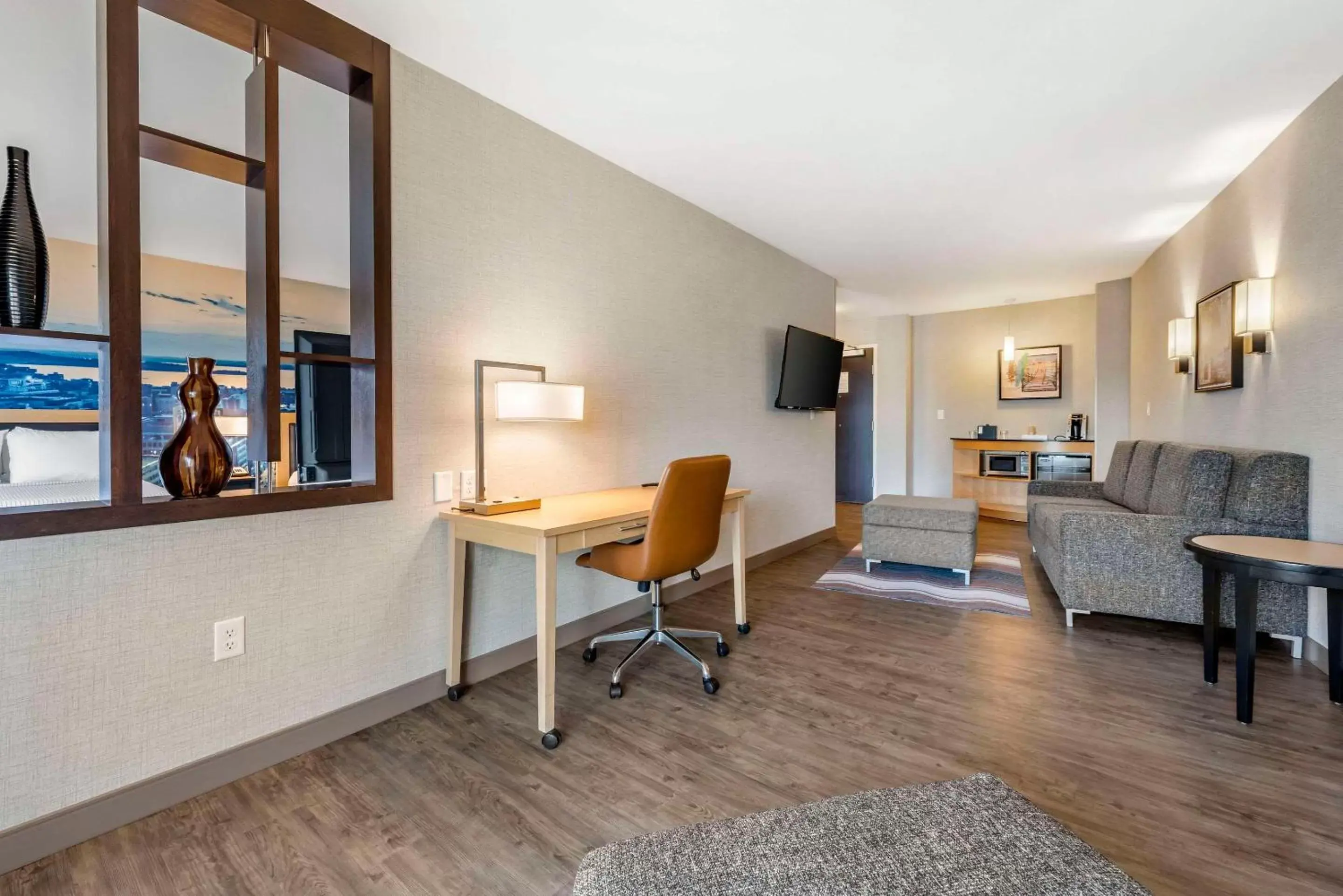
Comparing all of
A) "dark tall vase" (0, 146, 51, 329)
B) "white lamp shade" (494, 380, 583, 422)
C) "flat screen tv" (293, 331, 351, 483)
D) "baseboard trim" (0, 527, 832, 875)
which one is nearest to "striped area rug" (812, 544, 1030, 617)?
"baseboard trim" (0, 527, 832, 875)

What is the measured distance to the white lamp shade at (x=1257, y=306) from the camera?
2.97 m

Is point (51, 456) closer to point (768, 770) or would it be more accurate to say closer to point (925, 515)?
point (768, 770)

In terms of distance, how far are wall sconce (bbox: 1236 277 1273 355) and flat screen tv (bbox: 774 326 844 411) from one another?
2457 mm

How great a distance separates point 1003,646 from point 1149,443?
2.31 m

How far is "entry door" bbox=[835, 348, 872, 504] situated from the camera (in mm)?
7598

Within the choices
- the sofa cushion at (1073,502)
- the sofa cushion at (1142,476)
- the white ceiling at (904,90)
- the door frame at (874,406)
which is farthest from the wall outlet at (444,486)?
the door frame at (874,406)

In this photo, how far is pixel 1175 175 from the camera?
330 cm

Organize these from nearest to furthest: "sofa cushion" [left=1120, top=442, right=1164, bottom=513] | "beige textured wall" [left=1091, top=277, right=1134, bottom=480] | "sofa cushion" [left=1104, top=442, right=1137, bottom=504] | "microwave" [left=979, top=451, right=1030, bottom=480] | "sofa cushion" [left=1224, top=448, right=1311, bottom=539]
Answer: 1. "sofa cushion" [left=1224, top=448, right=1311, bottom=539]
2. "sofa cushion" [left=1120, top=442, right=1164, bottom=513]
3. "sofa cushion" [left=1104, top=442, right=1137, bottom=504]
4. "beige textured wall" [left=1091, top=277, right=1134, bottom=480]
5. "microwave" [left=979, top=451, right=1030, bottom=480]

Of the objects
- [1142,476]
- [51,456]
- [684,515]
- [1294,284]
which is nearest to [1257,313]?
[1294,284]

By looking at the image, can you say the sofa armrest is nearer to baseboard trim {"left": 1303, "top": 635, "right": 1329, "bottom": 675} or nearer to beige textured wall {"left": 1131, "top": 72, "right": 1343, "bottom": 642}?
beige textured wall {"left": 1131, "top": 72, "right": 1343, "bottom": 642}

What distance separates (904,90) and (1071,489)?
3.68 metres

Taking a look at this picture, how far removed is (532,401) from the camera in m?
2.39

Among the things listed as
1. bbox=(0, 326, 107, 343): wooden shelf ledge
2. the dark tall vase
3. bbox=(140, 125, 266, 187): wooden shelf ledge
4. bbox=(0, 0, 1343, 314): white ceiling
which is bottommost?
bbox=(0, 326, 107, 343): wooden shelf ledge

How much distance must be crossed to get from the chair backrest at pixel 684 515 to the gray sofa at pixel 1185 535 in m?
1.96
